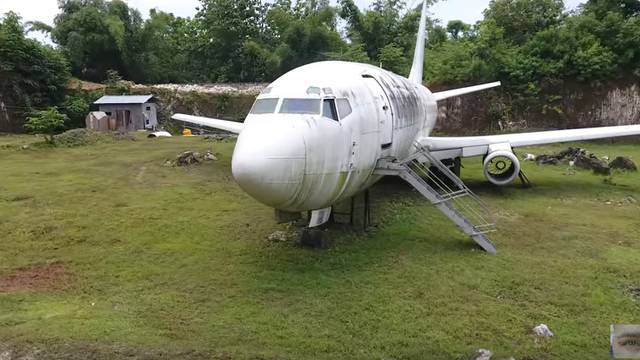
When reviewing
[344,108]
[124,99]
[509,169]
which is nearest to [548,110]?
[509,169]

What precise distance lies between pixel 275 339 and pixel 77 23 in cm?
4982

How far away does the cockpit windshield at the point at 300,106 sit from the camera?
1025 centimetres

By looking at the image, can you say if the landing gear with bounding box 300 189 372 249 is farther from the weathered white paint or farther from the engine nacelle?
the engine nacelle

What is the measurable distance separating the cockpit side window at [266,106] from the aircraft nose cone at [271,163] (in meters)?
0.77

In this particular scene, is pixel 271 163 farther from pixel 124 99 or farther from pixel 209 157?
pixel 124 99

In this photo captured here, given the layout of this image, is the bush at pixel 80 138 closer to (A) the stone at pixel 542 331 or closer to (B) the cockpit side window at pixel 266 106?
(B) the cockpit side window at pixel 266 106

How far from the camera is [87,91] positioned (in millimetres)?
42625

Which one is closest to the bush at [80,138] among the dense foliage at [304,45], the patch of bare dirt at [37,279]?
the dense foliage at [304,45]

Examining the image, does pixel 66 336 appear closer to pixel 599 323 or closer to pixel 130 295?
pixel 130 295

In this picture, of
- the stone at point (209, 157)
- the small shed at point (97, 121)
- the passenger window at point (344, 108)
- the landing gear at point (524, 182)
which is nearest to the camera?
the passenger window at point (344, 108)

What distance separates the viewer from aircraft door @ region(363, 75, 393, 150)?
12466 mm

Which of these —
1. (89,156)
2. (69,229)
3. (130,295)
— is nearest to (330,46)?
(89,156)

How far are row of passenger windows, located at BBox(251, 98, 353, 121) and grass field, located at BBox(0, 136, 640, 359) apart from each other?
336 cm

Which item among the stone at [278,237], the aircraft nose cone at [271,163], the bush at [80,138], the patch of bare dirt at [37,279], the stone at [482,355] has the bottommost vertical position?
the stone at [482,355]
